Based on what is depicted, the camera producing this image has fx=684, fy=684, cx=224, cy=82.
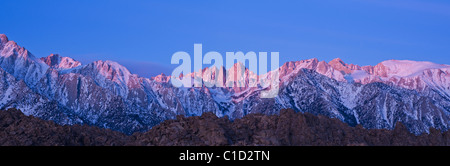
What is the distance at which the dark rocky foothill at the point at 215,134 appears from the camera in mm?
102812

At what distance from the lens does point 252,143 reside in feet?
333

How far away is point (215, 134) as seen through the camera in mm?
102375

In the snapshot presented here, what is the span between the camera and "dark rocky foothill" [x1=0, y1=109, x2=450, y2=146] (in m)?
103
